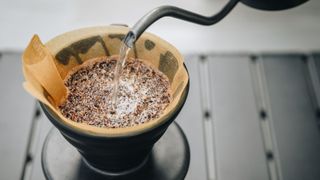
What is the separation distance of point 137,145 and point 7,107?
52 cm

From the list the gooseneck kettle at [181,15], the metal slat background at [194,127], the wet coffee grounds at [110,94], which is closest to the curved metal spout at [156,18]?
the gooseneck kettle at [181,15]

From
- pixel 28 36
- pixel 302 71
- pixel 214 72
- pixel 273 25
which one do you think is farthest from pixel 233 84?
pixel 28 36

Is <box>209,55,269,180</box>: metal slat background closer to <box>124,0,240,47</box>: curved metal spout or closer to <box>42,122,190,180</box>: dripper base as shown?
<box>42,122,190,180</box>: dripper base

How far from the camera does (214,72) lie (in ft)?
3.58

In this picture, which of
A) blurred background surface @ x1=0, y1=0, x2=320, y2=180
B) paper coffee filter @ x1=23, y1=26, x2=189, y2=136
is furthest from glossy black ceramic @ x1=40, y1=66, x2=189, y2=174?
blurred background surface @ x1=0, y1=0, x2=320, y2=180

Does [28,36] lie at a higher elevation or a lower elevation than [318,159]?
higher

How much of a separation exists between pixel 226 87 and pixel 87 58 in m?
0.46

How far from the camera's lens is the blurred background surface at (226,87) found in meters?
0.92

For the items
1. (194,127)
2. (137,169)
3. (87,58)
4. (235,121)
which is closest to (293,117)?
(235,121)

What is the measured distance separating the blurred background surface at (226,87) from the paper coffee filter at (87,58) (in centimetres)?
28

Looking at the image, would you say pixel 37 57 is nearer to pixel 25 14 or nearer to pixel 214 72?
pixel 214 72

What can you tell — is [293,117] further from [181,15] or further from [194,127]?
[181,15]

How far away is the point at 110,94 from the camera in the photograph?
0.72 meters

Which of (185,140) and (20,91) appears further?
(20,91)
